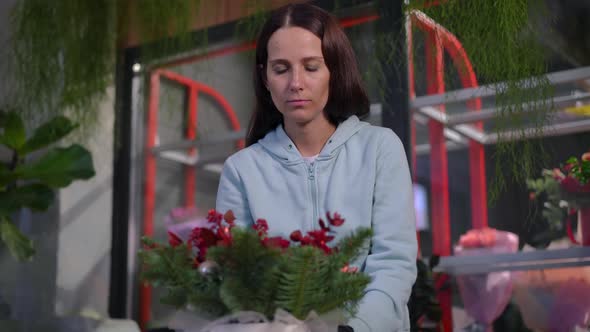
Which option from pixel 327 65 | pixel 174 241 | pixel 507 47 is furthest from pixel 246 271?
pixel 507 47

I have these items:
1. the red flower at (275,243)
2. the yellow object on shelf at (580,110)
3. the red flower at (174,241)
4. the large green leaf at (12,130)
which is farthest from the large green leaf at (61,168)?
the red flower at (275,243)

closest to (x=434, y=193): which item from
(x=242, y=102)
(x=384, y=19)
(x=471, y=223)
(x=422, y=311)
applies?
(x=471, y=223)

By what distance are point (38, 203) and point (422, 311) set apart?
150cm

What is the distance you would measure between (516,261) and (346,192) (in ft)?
4.18

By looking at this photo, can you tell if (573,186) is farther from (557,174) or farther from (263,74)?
(263,74)

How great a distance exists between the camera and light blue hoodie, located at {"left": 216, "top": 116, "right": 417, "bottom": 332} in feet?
3.34

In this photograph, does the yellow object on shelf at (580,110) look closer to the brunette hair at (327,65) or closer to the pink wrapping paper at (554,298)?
the pink wrapping paper at (554,298)

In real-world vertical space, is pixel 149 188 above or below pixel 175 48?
below

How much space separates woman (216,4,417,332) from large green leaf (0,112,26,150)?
1.74 m

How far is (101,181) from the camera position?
10.5 feet

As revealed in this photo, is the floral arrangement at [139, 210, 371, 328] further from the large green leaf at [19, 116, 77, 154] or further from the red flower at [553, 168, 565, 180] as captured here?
the large green leaf at [19, 116, 77, 154]

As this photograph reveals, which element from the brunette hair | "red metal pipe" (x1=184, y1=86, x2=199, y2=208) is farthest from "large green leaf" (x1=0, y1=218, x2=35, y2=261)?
the brunette hair

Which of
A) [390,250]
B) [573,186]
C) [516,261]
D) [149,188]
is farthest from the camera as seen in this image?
[149,188]

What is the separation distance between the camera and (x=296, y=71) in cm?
107
